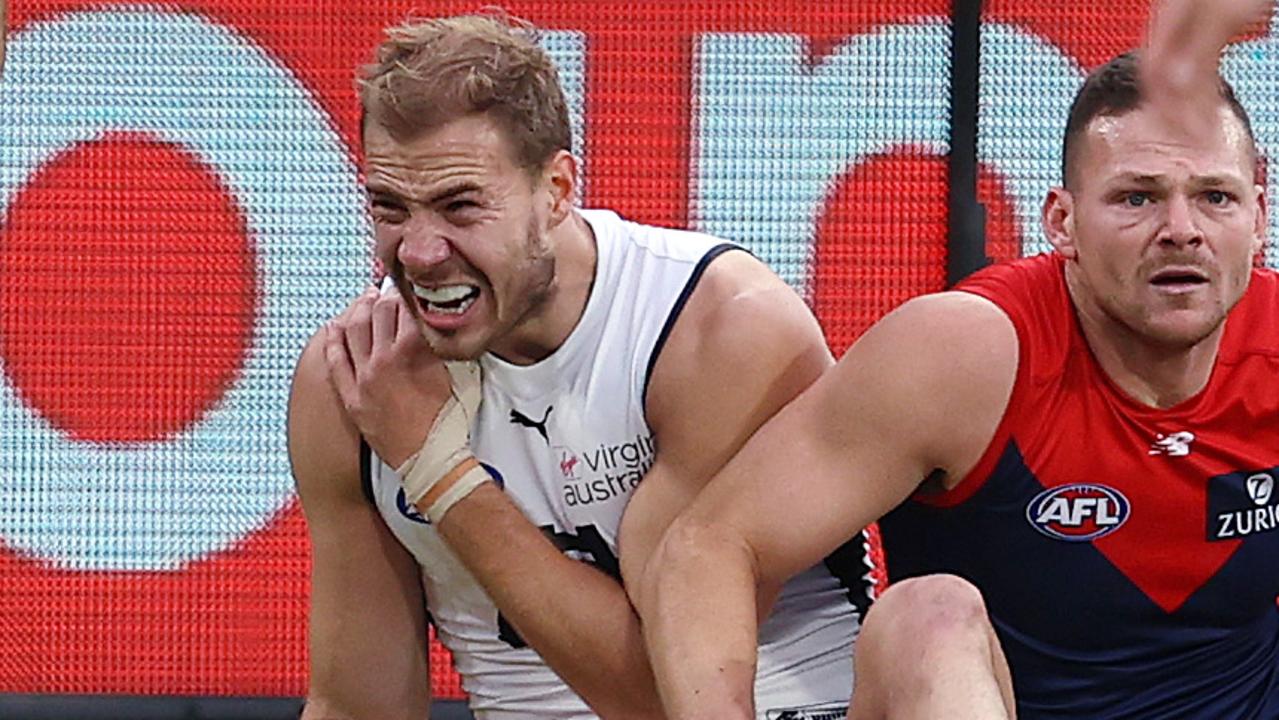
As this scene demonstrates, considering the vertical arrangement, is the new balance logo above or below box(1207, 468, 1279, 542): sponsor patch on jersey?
above

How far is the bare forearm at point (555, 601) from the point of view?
2535 millimetres

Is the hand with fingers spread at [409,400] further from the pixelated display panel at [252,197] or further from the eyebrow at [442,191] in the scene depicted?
the pixelated display panel at [252,197]

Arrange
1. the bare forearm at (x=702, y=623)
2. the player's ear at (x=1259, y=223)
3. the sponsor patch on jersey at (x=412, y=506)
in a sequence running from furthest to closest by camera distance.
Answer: the sponsor patch on jersey at (x=412, y=506) < the player's ear at (x=1259, y=223) < the bare forearm at (x=702, y=623)

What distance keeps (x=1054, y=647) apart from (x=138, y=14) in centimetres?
169

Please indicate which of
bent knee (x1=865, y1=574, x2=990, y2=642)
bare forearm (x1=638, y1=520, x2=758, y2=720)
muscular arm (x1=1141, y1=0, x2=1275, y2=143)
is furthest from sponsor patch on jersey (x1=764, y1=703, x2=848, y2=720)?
muscular arm (x1=1141, y1=0, x2=1275, y2=143)

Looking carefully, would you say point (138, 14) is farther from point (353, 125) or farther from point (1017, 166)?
point (1017, 166)

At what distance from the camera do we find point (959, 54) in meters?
3.28

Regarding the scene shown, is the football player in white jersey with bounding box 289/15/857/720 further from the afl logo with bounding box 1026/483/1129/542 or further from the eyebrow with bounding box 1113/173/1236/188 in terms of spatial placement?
the eyebrow with bounding box 1113/173/1236/188

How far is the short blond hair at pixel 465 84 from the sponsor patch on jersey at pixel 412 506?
384mm

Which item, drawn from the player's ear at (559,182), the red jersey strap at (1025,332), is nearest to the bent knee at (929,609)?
the red jersey strap at (1025,332)

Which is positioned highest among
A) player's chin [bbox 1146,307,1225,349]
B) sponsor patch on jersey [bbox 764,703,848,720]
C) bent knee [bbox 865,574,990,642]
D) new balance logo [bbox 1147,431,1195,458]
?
player's chin [bbox 1146,307,1225,349]

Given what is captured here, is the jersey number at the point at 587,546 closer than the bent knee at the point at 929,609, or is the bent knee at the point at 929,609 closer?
the bent knee at the point at 929,609

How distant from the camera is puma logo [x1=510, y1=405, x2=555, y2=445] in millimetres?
2637

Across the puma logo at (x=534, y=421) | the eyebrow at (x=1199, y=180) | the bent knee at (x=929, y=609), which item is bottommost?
the bent knee at (x=929, y=609)
